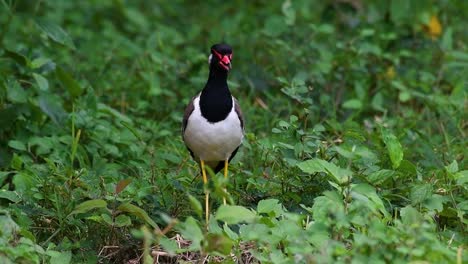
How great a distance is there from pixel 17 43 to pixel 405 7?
295cm

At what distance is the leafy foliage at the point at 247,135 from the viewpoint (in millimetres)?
4234

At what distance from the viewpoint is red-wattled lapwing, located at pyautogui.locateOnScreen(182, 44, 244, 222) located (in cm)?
521

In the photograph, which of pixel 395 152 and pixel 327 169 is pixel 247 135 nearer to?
pixel 395 152

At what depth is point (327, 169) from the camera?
447 centimetres

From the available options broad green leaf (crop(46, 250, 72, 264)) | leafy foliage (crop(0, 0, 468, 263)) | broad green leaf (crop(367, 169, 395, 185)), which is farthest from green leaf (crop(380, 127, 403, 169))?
broad green leaf (crop(46, 250, 72, 264))

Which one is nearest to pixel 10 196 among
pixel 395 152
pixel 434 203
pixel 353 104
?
pixel 395 152

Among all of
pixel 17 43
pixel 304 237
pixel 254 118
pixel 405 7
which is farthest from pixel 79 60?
pixel 304 237

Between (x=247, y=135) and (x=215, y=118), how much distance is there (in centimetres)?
42

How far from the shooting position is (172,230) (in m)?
4.77

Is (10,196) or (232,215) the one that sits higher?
(232,215)

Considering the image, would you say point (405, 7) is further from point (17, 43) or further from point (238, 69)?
point (17, 43)

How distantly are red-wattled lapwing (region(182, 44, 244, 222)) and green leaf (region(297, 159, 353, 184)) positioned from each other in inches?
25.9

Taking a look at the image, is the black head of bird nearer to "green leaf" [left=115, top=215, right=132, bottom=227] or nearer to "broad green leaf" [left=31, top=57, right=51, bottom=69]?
"green leaf" [left=115, top=215, right=132, bottom=227]

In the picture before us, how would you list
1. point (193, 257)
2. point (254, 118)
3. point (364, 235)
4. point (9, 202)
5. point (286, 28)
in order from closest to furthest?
point (364, 235), point (193, 257), point (9, 202), point (254, 118), point (286, 28)
